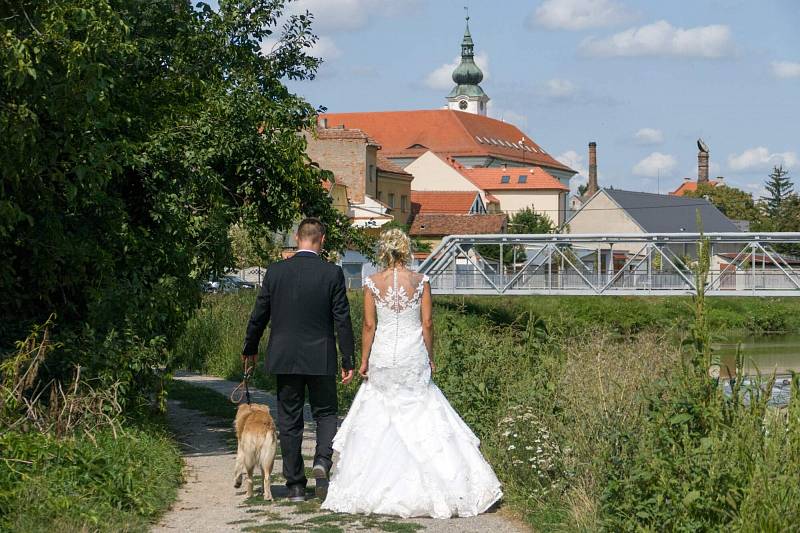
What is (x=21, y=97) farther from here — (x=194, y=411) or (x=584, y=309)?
(x=584, y=309)

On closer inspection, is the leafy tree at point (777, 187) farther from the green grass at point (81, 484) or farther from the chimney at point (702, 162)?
the green grass at point (81, 484)

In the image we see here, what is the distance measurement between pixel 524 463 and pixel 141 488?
2.68 m

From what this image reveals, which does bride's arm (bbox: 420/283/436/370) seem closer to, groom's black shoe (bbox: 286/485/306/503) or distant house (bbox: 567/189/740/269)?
groom's black shoe (bbox: 286/485/306/503)

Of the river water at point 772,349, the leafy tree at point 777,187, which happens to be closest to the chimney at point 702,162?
the leafy tree at point 777,187

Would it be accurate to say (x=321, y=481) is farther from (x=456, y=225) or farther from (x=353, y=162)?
(x=456, y=225)

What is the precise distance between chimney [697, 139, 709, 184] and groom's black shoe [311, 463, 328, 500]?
130m

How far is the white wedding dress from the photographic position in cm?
806

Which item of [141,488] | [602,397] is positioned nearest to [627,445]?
[602,397]

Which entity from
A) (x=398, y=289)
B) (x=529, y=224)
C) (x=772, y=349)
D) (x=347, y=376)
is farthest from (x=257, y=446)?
(x=529, y=224)

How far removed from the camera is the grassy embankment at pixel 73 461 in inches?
278

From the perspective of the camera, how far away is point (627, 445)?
674cm

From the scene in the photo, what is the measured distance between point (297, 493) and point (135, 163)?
414 cm

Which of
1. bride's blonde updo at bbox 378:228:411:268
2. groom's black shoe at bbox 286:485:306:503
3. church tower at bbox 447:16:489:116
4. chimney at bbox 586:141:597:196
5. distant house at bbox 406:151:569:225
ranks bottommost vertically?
groom's black shoe at bbox 286:485:306:503

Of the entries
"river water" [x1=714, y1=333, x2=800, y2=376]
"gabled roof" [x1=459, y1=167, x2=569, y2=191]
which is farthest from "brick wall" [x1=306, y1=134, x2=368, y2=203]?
"gabled roof" [x1=459, y1=167, x2=569, y2=191]
